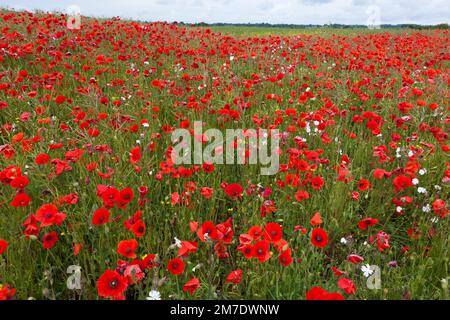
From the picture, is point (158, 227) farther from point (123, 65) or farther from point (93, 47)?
point (93, 47)

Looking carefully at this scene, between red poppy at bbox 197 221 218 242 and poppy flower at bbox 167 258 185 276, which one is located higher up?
red poppy at bbox 197 221 218 242

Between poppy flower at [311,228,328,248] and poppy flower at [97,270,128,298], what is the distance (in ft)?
3.15

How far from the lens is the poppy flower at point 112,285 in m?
1.50

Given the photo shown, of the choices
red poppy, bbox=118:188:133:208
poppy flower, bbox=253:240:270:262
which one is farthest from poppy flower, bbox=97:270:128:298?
poppy flower, bbox=253:240:270:262

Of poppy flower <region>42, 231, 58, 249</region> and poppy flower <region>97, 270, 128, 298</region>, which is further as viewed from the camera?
poppy flower <region>42, 231, 58, 249</region>

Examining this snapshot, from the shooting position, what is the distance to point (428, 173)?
3250 mm

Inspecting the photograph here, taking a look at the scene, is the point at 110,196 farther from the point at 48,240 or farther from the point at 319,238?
the point at 319,238

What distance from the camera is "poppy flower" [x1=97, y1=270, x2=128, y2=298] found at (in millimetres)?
1500

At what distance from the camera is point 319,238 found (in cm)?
183

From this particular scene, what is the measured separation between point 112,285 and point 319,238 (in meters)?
1.04

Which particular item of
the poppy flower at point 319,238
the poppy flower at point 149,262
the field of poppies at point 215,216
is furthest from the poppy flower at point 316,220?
the poppy flower at point 149,262

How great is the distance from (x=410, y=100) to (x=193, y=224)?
14.7 ft

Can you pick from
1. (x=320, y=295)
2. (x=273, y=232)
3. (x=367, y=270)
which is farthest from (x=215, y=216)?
(x=320, y=295)

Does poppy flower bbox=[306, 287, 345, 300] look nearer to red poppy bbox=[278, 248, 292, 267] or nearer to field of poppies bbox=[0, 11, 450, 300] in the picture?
field of poppies bbox=[0, 11, 450, 300]
